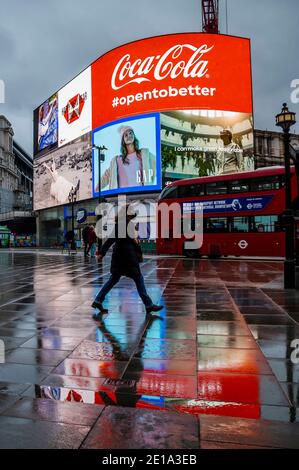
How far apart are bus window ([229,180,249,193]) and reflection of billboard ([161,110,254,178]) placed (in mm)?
19881

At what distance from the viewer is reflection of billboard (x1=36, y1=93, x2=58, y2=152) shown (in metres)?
55.1

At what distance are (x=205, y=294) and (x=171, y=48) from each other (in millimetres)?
37370

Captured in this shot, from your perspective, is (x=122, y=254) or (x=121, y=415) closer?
(x=121, y=415)

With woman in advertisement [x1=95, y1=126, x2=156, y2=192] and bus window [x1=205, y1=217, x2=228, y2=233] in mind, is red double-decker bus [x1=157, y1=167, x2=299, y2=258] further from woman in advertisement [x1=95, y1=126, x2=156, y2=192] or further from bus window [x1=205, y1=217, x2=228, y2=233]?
woman in advertisement [x1=95, y1=126, x2=156, y2=192]

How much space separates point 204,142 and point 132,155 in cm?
733

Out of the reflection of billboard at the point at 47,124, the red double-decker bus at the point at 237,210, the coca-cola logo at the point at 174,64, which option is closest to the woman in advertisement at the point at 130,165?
the coca-cola logo at the point at 174,64

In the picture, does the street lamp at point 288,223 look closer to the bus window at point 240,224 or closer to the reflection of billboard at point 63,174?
the bus window at point 240,224

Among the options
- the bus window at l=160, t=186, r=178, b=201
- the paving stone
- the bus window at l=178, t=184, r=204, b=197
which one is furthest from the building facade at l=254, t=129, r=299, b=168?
the paving stone

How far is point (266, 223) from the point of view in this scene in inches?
738

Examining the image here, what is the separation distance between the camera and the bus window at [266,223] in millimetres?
18517

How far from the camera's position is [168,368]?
12.5 ft
